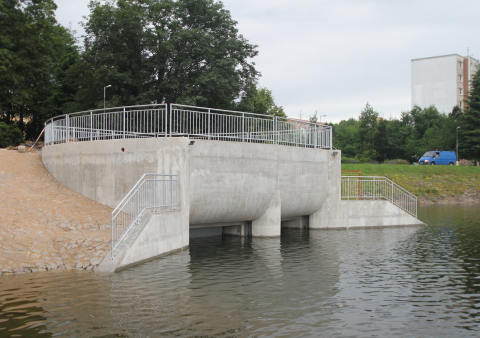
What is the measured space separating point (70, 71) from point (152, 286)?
36.8m

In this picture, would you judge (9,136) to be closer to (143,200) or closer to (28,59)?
(28,59)

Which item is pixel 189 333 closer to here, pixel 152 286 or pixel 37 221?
pixel 152 286

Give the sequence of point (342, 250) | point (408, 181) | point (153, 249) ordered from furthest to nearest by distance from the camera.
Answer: point (408, 181) < point (342, 250) < point (153, 249)

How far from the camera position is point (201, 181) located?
18.6 meters

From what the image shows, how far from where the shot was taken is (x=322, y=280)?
42.5 ft

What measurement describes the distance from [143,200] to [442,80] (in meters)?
106

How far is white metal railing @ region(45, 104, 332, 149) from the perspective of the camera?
1925 centimetres

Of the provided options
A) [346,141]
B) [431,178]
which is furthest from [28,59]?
[346,141]

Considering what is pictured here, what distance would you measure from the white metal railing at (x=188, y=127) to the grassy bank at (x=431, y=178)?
2765 cm

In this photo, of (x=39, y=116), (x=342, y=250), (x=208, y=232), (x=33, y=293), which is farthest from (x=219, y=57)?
(x=33, y=293)

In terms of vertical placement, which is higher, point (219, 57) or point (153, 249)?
point (219, 57)

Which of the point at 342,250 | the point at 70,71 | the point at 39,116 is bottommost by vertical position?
the point at 342,250

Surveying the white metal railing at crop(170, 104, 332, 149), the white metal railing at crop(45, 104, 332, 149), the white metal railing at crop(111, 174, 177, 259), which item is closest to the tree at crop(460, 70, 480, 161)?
the white metal railing at crop(170, 104, 332, 149)

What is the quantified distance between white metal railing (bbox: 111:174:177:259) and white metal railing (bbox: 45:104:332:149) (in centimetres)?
224
